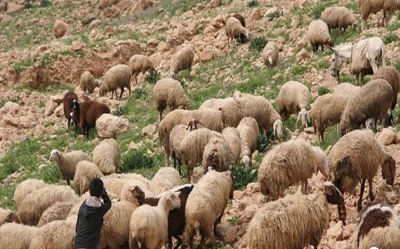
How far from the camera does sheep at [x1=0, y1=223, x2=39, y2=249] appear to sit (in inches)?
372

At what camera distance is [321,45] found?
1911cm

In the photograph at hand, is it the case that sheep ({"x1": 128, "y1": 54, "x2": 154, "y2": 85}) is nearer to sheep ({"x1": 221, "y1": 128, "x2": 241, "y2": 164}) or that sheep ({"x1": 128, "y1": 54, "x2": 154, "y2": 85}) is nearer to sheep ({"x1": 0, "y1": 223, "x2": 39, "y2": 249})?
sheep ({"x1": 221, "y1": 128, "x2": 241, "y2": 164})

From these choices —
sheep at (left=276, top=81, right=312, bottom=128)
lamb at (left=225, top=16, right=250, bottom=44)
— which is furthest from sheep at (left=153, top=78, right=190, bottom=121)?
lamb at (left=225, top=16, right=250, bottom=44)

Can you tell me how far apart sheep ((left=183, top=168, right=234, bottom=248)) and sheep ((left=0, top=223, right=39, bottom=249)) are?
2.26 meters

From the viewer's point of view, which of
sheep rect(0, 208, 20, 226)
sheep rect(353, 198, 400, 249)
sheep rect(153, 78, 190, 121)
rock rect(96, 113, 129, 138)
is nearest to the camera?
sheep rect(353, 198, 400, 249)

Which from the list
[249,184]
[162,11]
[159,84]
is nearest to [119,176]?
[249,184]

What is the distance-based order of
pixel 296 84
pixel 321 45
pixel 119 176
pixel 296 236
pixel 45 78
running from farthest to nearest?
pixel 45 78
pixel 321 45
pixel 296 84
pixel 119 176
pixel 296 236

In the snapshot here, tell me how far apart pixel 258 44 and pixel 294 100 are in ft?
22.7

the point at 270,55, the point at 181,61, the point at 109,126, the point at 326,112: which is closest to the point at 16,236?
the point at 326,112

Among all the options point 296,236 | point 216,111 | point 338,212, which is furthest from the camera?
point 216,111

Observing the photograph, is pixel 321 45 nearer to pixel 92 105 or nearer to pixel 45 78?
pixel 92 105

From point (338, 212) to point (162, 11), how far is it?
967 inches

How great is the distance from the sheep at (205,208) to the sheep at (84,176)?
11.7 feet

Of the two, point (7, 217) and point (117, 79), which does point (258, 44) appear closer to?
point (117, 79)
